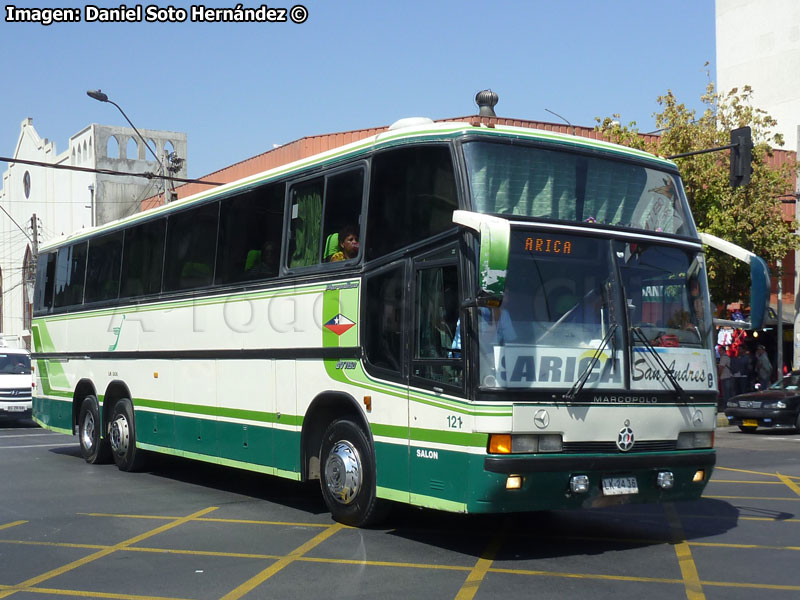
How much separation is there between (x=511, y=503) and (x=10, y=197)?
7451 cm

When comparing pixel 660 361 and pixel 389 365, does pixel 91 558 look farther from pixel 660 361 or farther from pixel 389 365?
pixel 660 361

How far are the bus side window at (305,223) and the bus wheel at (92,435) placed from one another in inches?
252

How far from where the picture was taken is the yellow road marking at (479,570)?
275 inches

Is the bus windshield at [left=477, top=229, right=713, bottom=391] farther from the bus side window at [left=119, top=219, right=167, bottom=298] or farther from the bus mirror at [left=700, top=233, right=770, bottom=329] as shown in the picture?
the bus side window at [left=119, top=219, right=167, bottom=298]

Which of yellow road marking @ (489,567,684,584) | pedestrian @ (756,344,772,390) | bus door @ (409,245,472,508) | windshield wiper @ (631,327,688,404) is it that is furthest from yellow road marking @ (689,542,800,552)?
pedestrian @ (756,344,772,390)

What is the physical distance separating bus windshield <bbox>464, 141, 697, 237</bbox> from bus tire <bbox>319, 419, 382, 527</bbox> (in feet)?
8.63

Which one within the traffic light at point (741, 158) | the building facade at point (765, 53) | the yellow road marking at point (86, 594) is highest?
the building facade at point (765, 53)

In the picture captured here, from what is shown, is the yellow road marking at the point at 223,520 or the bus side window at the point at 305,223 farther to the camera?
the bus side window at the point at 305,223

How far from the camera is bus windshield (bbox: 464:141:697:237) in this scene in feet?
26.9

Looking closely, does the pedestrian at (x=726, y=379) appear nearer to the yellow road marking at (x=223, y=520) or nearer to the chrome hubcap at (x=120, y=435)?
the chrome hubcap at (x=120, y=435)

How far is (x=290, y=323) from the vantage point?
1038 cm

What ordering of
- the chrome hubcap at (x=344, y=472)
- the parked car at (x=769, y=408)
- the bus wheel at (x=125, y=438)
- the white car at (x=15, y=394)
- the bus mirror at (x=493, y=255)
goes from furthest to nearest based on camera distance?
the white car at (x=15, y=394) → the parked car at (x=769, y=408) → the bus wheel at (x=125, y=438) → the chrome hubcap at (x=344, y=472) → the bus mirror at (x=493, y=255)

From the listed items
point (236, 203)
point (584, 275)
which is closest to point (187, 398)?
point (236, 203)

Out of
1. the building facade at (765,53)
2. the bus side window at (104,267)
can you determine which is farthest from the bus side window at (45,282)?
the building facade at (765,53)
